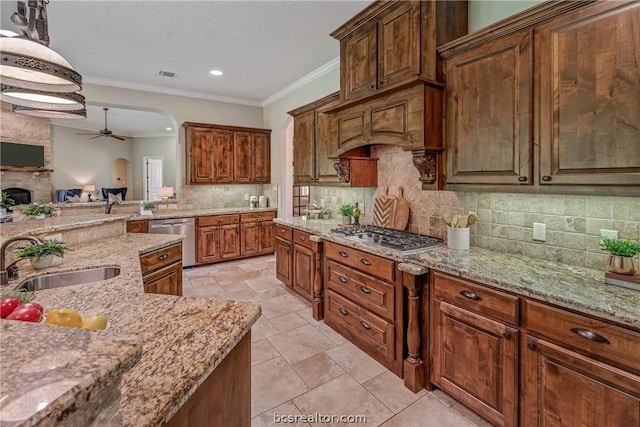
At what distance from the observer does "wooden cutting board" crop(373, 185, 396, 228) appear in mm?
3264

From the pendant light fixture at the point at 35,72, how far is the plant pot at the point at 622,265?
3.08 meters

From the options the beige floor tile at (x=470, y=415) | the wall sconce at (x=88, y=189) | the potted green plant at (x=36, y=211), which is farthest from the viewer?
the wall sconce at (x=88, y=189)

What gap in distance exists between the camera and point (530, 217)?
2.18 m

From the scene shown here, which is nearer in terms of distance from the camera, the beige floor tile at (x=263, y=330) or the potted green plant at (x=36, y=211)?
the beige floor tile at (x=263, y=330)

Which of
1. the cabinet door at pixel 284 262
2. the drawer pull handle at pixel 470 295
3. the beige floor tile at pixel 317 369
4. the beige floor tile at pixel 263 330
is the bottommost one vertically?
the beige floor tile at pixel 317 369

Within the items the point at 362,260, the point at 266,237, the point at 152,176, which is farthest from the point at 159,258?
the point at 152,176

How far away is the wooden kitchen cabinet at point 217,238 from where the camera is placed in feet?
17.7

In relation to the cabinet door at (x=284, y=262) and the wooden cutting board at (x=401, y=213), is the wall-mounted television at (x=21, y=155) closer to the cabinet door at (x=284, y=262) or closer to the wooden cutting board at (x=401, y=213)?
the cabinet door at (x=284, y=262)

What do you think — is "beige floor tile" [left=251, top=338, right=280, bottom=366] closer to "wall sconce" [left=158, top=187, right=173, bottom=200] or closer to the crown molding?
the crown molding

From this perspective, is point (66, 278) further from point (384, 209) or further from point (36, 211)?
point (384, 209)

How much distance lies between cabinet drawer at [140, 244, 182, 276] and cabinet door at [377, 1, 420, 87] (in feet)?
7.96

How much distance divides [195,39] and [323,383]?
378 cm

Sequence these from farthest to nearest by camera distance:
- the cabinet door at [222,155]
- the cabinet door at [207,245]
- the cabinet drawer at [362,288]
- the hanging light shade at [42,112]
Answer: the cabinet door at [222,155] < the cabinet door at [207,245] < the cabinet drawer at [362,288] < the hanging light shade at [42,112]

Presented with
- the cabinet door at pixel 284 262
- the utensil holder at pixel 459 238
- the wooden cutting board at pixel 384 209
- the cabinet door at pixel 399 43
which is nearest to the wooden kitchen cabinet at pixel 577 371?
the utensil holder at pixel 459 238
